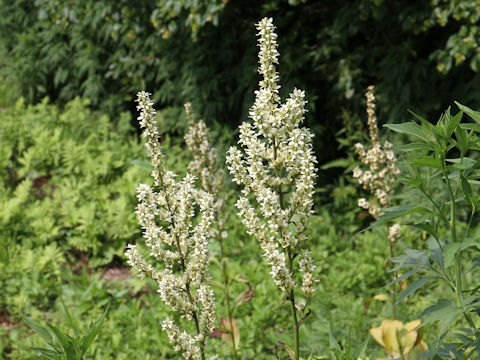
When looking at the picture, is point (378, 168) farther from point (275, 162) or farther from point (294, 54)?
point (294, 54)

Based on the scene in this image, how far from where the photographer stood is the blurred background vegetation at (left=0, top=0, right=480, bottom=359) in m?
3.94

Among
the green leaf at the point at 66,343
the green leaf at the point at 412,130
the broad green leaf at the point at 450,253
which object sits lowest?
the green leaf at the point at 66,343

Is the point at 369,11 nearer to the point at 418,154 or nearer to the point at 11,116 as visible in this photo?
the point at 418,154

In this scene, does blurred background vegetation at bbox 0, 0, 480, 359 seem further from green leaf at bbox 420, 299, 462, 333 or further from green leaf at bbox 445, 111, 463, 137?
→ green leaf at bbox 445, 111, 463, 137

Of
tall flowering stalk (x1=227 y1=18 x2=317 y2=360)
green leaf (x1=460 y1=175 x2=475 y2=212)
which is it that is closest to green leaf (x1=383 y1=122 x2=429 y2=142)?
green leaf (x1=460 y1=175 x2=475 y2=212)

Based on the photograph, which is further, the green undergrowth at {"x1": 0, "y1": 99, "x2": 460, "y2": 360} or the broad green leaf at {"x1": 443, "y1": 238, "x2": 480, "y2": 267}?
the green undergrowth at {"x1": 0, "y1": 99, "x2": 460, "y2": 360}

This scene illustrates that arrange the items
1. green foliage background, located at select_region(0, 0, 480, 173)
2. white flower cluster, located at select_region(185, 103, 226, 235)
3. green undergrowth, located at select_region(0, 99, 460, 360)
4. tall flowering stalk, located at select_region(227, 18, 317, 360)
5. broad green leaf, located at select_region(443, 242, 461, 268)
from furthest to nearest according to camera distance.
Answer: green foliage background, located at select_region(0, 0, 480, 173)
green undergrowth, located at select_region(0, 99, 460, 360)
white flower cluster, located at select_region(185, 103, 226, 235)
tall flowering stalk, located at select_region(227, 18, 317, 360)
broad green leaf, located at select_region(443, 242, 461, 268)

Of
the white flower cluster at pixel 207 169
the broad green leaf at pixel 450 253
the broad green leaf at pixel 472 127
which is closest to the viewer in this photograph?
the broad green leaf at pixel 450 253

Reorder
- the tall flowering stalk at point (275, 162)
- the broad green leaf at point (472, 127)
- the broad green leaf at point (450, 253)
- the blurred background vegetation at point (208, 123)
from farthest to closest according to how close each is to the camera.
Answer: the blurred background vegetation at point (208, 123) < the tall flowering stalk at point (275, 162) < the broad green leaf at point (472, 127) < the broad green leaf at point (450, 253)

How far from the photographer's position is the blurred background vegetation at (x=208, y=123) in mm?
3939

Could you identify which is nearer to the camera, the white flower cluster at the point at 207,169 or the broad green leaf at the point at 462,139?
Answer: the broad green leaf at the point at 462,139

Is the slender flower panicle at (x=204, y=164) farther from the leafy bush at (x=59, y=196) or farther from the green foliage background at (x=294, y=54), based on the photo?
the green foliage background at (x=294, y=54)

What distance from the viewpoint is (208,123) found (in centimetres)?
605

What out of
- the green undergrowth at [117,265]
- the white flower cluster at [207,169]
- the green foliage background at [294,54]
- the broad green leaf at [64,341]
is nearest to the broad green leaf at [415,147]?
the broad green leaf at [64,341]
